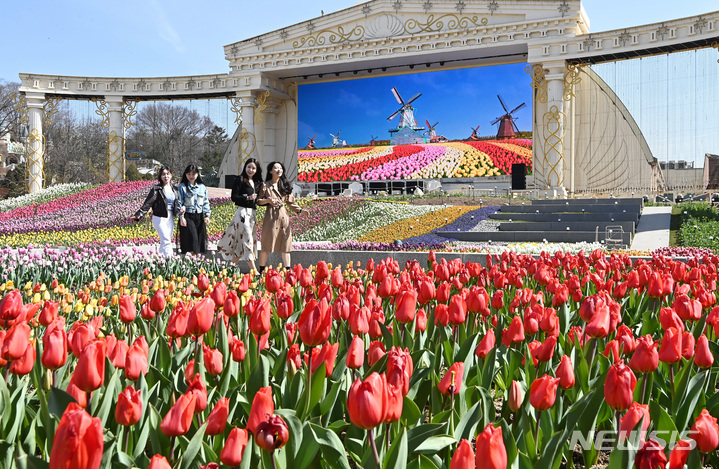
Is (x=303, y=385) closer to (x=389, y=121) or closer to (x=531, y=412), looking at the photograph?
(x=531, y=412)

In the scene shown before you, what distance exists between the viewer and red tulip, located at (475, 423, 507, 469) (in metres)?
1.09

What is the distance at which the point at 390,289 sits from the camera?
119 inches

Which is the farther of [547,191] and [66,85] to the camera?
[66,85]

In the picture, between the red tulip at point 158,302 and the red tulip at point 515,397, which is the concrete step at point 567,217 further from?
the red tulip at point 515,397

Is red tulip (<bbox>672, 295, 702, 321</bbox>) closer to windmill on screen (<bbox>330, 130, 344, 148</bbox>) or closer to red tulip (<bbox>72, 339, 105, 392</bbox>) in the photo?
red tulip (<bbox>72, 339, 105, 392</bbox>)

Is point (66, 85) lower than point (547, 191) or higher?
higher

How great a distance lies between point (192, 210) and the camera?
902 cm

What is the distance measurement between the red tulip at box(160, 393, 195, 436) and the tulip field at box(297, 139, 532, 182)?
88.0 ft

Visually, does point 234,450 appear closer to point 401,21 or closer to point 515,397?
point 515,397

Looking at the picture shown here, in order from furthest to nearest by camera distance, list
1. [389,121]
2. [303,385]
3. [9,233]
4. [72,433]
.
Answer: [389,121]
[9,233]
[303,385]
[72,433]

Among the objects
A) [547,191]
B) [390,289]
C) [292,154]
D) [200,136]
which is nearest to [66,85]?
[292,154]

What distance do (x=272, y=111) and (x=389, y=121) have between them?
6633 millimetres

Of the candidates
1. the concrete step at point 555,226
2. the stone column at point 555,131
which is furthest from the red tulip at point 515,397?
the stone column at point 555,131

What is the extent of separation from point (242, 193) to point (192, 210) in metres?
1.34
